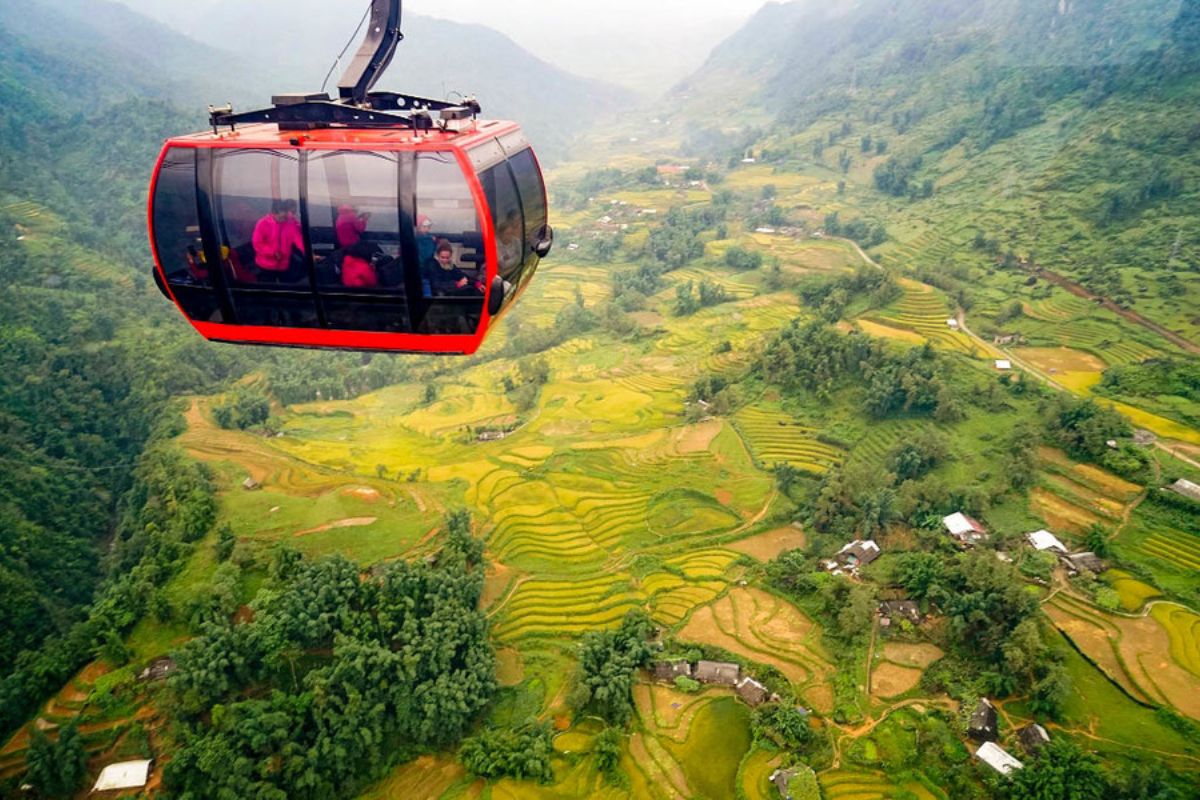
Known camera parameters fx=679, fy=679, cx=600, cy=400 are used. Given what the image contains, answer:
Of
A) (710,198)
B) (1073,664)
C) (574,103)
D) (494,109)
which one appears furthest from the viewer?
(574,103)

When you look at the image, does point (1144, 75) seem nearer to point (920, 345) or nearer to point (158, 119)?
point (920, 345)

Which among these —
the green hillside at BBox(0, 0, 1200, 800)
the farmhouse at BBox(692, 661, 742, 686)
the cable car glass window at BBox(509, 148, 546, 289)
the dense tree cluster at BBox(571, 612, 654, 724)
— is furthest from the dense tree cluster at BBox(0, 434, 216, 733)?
the cable car glass window at BBox(509, 148, 546, 289)

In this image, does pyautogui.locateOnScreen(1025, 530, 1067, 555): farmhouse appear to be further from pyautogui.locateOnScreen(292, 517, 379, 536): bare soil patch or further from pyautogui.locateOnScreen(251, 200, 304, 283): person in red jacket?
pyautogui.locateOnScreen(251, 200, 304, 283): person in red jacket

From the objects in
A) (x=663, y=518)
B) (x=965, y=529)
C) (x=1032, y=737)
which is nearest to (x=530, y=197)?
(x=1032, y=737)

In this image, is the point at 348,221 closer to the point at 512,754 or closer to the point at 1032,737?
the point at 512,754

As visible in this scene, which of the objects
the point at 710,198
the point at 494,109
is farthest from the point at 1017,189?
the point at 494,109
